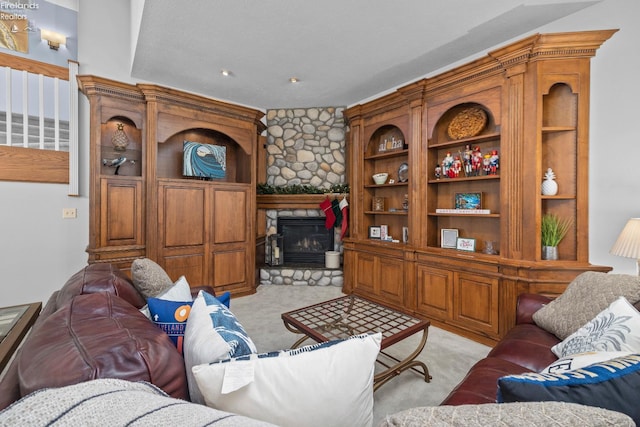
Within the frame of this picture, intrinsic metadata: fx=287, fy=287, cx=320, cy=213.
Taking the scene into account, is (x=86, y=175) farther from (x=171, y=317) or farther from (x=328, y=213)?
(x=328, y=213)

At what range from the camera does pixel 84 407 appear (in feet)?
1.57

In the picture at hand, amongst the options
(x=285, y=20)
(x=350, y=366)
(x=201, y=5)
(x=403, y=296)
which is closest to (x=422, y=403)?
(x=350, y=366)

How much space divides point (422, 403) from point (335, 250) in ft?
9.73

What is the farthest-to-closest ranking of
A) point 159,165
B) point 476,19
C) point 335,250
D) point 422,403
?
point 335,250, point 159,165, point 476,19, point 422,403

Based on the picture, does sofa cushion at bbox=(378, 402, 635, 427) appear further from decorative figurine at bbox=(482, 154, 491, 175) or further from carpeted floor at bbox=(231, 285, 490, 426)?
decorative figurine at bbox=(482, 154, 491, 175)

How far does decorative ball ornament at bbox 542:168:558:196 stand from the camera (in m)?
2.49

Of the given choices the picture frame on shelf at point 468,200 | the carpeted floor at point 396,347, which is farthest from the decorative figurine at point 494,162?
the carpeted floor at point 396,347

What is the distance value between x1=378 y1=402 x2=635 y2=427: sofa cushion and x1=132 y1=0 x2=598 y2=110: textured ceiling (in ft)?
8.31

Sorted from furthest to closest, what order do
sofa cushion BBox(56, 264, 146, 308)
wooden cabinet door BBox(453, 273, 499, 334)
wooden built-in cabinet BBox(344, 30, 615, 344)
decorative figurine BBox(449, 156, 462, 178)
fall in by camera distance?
decorative figurine BBox(449, 156, 462, 178) < wooden cabinet door BBox(453, 273, 499, 334) < wooden built-in cabinet BBox(344, 30, 615, 344) < sofa cushion BBox(56, 264, 146, 308)

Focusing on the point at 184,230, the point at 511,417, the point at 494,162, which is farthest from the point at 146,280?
the point at 494,162

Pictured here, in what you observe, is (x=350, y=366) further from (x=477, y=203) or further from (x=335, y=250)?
(x=335, y=250)

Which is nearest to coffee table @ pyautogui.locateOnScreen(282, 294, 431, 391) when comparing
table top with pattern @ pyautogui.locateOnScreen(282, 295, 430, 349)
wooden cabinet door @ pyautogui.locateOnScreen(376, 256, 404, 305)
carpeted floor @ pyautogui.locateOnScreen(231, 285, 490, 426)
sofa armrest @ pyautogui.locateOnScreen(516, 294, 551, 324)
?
table top with pattern @ pyautogui.locateOnScreen(282, 295, 430, 349)

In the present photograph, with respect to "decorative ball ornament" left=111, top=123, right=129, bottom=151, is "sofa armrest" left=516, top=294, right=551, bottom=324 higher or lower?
lower

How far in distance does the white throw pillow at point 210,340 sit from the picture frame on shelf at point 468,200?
276 centimetres
